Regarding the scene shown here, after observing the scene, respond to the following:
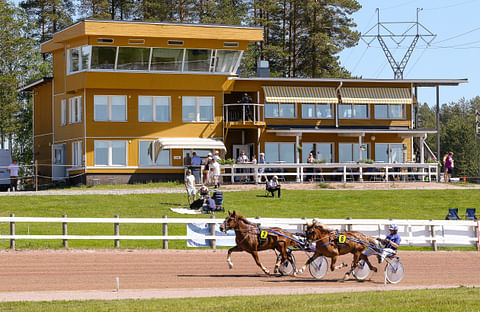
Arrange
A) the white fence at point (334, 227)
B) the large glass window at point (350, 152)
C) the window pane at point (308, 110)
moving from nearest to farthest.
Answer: the white fence at point (334, 227) → the window pane at point (308, 110) → the large glass window at point (350, 152)

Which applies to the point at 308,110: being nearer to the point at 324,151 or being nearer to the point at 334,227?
the point at 324,151

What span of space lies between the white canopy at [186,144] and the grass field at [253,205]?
737 cm

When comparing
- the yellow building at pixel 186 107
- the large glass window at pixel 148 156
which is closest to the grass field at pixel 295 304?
the yellow building at pixel 186 107

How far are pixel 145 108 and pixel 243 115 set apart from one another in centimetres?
566

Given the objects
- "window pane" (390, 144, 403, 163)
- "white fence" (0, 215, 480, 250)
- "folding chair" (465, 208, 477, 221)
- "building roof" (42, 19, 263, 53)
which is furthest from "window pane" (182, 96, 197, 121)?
"white fence" (0, 215, 480, 250)

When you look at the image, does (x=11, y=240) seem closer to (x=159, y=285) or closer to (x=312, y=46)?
(x=159, y=285)

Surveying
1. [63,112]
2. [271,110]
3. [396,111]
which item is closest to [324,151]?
[271,110]

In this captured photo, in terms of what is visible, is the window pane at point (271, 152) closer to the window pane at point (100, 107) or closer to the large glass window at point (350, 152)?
the large glass window at point (350, 152)

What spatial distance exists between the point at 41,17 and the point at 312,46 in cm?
2337

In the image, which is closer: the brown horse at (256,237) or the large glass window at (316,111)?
the brown horse at (256,237)

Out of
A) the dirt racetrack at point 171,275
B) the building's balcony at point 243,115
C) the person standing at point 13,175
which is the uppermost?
the building's balcony at point 243,115

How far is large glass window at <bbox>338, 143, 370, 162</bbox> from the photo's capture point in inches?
2018

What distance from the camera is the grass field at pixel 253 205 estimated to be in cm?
3036

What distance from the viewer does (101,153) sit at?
4697 centimetres
